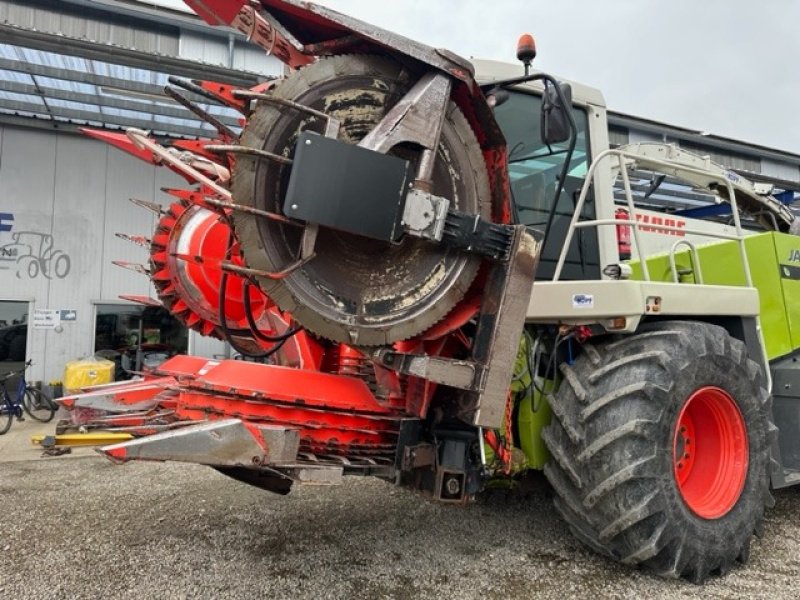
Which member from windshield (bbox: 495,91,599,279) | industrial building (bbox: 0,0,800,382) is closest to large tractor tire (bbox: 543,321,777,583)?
windshield (bbox: 495,91,599,279)

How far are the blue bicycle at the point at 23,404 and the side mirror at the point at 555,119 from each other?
908 centimetres

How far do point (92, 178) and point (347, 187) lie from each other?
36.5 ft

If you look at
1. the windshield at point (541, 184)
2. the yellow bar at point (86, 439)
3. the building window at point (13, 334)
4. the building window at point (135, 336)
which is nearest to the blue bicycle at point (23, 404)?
the building window at point (13, 334)

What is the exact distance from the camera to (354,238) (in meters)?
2.55

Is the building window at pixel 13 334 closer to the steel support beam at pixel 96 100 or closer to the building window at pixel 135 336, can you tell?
the building window at pixel 135 336

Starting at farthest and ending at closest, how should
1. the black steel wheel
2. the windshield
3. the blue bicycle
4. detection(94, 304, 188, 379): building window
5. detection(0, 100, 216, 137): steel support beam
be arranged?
detection(94, 304, 188, 379): building window → detection(0, 100, 216, 137): steel support beam → the blue bicycle → the black steel wheel → the windshield

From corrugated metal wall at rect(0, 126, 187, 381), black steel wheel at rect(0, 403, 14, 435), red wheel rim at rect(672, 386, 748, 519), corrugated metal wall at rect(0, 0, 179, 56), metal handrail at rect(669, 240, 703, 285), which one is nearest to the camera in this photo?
red wheel rim at rect(672, 386, 748, 519)

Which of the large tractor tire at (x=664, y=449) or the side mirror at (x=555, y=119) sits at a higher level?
the side mirror at (x=555, y=119)

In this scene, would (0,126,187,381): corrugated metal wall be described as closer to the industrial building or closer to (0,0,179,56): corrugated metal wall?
the industrial building

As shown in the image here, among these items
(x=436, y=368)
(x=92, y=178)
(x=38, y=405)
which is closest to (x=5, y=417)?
(x=38, y=405)

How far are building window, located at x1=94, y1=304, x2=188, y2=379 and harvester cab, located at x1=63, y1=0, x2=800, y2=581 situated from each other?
899 cm

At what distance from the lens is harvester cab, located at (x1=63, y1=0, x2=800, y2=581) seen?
233 centimetres

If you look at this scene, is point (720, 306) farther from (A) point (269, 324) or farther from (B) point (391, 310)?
(A) point (269, 324)

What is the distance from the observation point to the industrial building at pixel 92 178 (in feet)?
29.0
